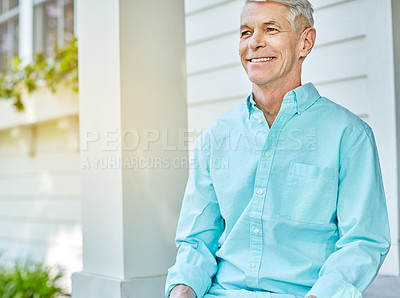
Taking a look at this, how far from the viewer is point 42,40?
4.72 metres

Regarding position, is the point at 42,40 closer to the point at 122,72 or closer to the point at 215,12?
the point at 215,12

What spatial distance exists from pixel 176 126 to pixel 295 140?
0.78 m

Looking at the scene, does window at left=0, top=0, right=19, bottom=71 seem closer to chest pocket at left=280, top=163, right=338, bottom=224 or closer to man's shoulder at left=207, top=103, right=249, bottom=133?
man's shoulder at left=207, top=103, right=249, bottom=133

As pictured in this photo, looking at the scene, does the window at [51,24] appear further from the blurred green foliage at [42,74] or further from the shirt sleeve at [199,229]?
the shirt sleeve at [199,229]

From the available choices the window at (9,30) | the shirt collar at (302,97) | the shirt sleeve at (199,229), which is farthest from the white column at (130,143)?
the window at (9,30)

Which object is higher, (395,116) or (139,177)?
(395,116)

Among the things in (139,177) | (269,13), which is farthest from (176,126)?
Answer: (269,13)

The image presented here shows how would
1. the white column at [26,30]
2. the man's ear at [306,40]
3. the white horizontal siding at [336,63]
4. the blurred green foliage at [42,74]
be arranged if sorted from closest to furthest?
the man's ear at [306,40], the white horizontal siding at [336,63], the blurred green foliage at [42,74], the white column at [26,30]

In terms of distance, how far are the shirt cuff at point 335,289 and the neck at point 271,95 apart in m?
0.49

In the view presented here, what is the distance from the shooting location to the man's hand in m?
1.35

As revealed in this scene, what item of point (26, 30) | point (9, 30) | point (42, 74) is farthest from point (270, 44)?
point (9, 30)

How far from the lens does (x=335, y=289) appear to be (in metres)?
1.16

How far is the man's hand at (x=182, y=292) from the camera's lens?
1.35 meters

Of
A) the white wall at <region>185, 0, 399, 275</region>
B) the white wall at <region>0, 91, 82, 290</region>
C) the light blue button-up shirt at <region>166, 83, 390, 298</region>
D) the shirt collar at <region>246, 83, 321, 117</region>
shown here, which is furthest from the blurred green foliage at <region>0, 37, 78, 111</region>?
the shirt collar at <region>246, 83, 321, 117</region>
